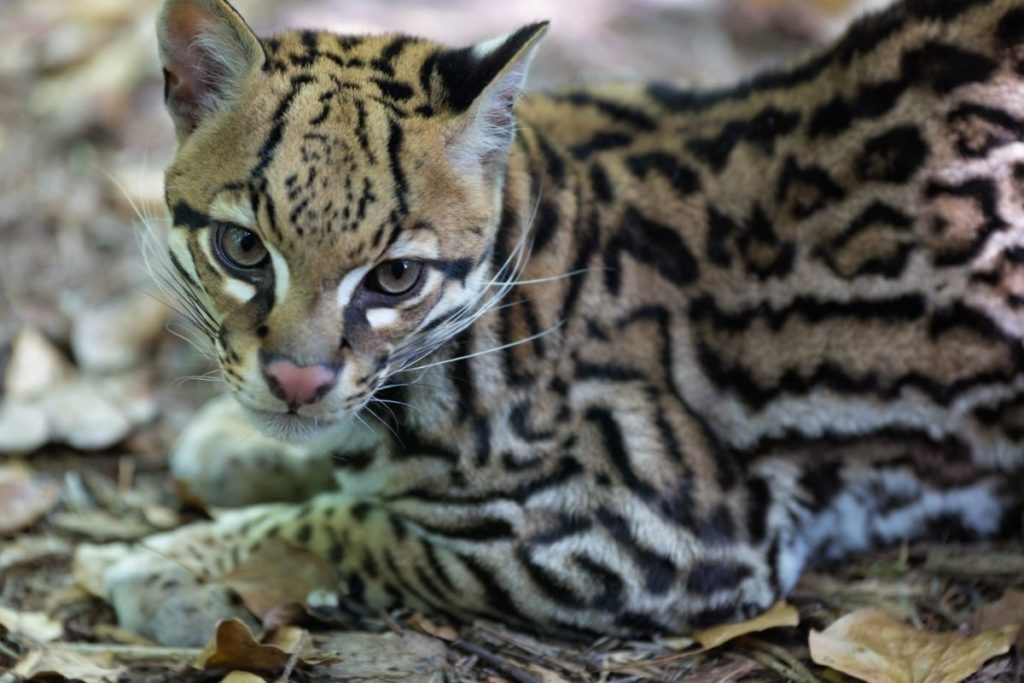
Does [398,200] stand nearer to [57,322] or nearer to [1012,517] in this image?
[1012,517]

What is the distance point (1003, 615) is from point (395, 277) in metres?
2.31

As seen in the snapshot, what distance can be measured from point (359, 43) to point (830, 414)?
80.3 inches

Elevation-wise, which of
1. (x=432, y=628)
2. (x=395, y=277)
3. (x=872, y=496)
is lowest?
(x=432, y=628)

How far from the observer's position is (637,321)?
4.12 meters

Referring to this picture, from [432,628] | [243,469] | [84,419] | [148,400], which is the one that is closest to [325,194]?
[432,628]

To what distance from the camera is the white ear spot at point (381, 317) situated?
11.2 ft

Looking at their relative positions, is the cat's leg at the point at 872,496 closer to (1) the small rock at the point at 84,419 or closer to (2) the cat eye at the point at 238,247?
(2) the cat eye at the point at 238,247

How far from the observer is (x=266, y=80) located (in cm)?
352

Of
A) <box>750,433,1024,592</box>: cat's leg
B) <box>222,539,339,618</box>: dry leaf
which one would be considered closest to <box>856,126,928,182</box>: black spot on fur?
<box>750,433,1024,592</box>: cat's leg

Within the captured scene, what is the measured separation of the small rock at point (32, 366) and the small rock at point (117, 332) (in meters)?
0.11

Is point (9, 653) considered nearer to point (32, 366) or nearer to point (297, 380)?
point (297, 380)

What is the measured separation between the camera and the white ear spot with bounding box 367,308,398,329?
343 cm

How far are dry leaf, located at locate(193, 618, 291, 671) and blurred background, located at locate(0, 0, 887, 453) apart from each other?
180 centimetres

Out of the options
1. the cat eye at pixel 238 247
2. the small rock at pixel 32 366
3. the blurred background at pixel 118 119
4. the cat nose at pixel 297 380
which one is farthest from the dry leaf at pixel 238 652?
the small rock at pixel 32 366
